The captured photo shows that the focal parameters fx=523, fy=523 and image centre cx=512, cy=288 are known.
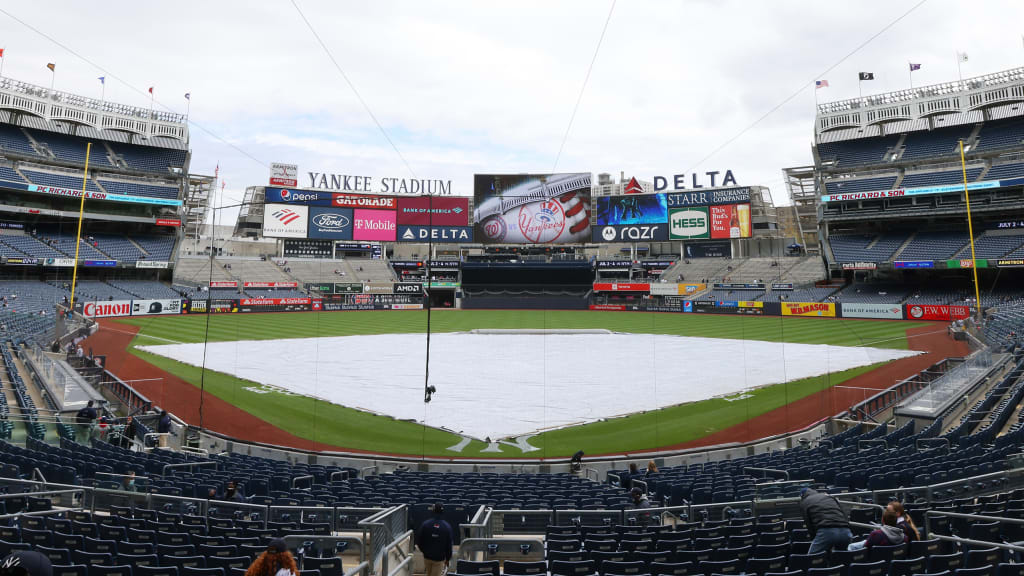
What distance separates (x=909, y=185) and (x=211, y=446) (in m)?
76.0

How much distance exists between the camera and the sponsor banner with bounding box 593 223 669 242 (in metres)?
84.0

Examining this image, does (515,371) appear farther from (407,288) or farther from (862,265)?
(407,288)

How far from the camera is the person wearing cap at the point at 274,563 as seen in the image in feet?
15.3

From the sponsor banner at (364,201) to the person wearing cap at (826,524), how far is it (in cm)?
8616

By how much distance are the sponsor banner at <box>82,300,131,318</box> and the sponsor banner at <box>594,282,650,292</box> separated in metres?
63.3

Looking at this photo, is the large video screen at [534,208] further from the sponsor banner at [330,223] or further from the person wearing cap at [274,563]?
the person wearing cap at [274,563]

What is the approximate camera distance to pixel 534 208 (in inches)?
3403

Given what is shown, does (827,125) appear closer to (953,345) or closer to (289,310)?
(953,345)

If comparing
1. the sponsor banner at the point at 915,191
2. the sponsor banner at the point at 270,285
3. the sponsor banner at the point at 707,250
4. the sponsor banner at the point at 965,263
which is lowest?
the sponsor banner at the point at 270,285

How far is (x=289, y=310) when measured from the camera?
229ft

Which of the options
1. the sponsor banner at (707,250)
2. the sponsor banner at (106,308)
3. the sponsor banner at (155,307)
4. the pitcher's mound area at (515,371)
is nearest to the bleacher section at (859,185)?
the sponsor banner at (707,250)

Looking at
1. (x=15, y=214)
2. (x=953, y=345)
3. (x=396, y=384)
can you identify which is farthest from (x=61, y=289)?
(x=953, y=345)

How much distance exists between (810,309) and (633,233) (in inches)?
1226

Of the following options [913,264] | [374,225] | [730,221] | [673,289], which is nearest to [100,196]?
[374,225]
